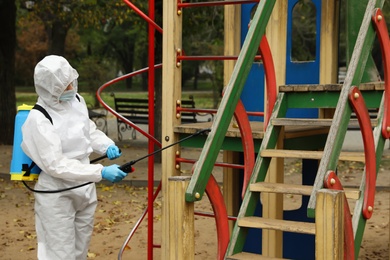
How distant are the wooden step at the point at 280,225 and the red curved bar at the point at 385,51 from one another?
0.92 metres

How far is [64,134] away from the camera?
5.39 metres

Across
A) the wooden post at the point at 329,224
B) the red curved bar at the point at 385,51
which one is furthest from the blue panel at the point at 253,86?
the wooden post at the point at 329,224

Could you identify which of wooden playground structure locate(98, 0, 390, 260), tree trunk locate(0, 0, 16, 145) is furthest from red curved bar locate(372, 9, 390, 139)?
tree trunk locate(0, 0, 16, 145)

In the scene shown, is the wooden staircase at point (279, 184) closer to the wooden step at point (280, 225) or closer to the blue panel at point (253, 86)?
the wooden step at point (280, 225)

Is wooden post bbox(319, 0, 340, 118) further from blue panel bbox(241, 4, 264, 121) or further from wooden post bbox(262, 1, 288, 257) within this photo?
wooden post bbox(262, 1, 288, 257)

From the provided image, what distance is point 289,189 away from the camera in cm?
508

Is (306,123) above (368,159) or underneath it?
above

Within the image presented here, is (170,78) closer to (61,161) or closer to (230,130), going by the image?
(230,130)

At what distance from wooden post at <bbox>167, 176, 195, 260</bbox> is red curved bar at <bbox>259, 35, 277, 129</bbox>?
1.43 meters

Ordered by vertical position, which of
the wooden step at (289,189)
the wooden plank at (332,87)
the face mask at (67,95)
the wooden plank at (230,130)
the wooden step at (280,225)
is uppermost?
the wooden plank at (332,87)

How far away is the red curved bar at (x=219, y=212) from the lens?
4.77m

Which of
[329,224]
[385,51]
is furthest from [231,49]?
[329,224]

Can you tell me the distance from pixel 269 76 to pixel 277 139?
1.43ft

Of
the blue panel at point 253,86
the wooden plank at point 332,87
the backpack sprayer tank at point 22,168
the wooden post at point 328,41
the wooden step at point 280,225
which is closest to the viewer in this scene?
the wooden step at point 280,225
